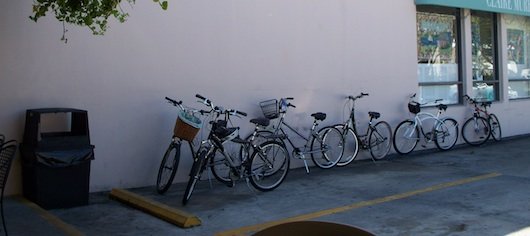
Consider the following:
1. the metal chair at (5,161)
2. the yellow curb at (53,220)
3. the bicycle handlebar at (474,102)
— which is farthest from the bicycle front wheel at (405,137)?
the metal chair at (5,161)

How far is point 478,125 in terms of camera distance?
12266mm

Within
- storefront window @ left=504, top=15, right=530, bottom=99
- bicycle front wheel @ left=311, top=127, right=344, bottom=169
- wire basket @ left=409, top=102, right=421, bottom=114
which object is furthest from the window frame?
bicycle front wheel @ left=311, top=127, right=344, bottom=169

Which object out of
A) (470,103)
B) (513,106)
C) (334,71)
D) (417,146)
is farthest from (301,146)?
(513,106)

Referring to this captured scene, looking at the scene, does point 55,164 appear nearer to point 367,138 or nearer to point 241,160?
point 241,160

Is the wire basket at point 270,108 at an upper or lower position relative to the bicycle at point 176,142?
upper

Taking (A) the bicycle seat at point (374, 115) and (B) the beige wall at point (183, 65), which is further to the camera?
(A) the bicycle seat at point (374, 115)

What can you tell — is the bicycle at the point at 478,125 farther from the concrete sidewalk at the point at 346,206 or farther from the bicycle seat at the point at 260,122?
the bicycle seat at the point at 260,122

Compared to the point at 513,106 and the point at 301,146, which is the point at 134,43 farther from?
the point at 513,106

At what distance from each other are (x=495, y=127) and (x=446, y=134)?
1.92 meters

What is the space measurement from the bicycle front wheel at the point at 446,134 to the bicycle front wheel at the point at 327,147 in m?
2.54

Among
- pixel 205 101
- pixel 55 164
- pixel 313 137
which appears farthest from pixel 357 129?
pixel 55 164

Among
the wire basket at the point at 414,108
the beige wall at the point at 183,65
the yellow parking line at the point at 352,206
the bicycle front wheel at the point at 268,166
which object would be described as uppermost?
the beige wall at the point at 183,65

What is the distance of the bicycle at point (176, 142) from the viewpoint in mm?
A: 7051

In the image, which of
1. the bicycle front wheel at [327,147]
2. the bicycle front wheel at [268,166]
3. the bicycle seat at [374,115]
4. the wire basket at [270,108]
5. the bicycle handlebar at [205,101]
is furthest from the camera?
the bicycle seat at [374,115]
